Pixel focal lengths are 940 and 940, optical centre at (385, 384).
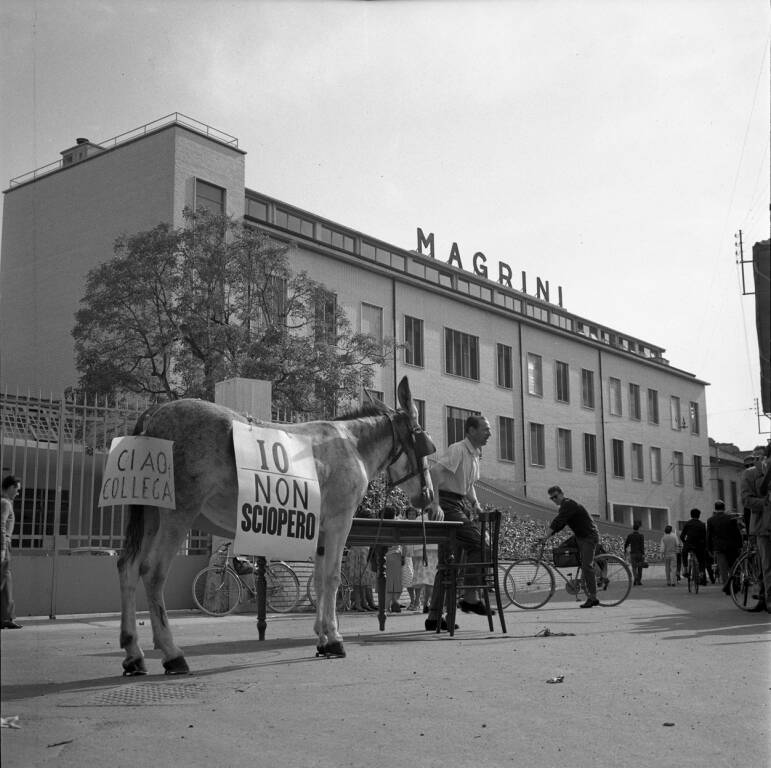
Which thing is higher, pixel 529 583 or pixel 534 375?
pixel 534 375

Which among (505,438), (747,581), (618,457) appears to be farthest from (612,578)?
(618,457)

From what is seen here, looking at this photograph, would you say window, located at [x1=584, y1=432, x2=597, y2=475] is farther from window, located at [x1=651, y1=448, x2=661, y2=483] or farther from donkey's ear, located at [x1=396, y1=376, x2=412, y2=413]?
donkey's ear, located at [x1=396, y1=376, x2=412, y2=413]

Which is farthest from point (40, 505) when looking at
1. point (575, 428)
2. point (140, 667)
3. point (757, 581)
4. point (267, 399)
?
point (575, 428)

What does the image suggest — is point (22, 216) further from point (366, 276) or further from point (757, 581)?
point (366, 276)

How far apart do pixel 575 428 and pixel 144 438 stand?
47876mm

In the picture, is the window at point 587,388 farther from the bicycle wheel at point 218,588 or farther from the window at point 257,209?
the bicycle wheel at point 218,588

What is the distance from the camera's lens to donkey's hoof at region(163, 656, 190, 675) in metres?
5.91

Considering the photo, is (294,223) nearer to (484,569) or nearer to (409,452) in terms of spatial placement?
(484,569)

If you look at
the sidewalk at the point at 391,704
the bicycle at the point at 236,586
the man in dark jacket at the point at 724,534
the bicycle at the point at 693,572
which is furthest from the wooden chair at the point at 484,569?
the bicycle at the point at 693,572

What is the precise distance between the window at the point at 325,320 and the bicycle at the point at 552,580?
1003 centimetres

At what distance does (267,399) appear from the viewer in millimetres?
14508

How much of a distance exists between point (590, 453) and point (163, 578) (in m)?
49.7

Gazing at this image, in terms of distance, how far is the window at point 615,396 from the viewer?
5684 centimetres

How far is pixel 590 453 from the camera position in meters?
53.8
